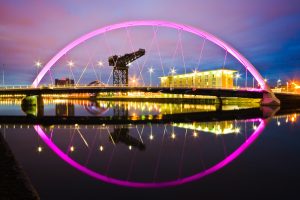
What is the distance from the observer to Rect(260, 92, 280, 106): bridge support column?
58.2 m

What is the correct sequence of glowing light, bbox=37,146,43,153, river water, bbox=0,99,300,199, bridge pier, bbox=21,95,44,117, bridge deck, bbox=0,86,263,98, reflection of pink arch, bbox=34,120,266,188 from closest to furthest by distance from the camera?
river water, bbox=0,99,300,199 < reflection of pink arch, bbox=34,120,266,188 < glowing light, bbox=37,146,43,153 < bridge deck, bbox=0,86,263,98 < bridge pier, bbox=21,95,44,117

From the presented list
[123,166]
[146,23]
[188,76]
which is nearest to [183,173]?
[123,166]

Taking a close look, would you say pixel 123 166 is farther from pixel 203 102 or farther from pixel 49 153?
pixel 203 102

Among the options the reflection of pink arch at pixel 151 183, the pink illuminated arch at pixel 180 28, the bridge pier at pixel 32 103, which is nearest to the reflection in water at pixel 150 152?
the reflection of pink arch at pixel 151 183

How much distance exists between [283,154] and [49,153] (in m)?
14.9

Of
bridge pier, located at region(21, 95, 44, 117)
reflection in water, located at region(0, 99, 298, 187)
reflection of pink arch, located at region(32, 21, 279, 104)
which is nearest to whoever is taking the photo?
reflection in water, located at region(0, 99, 298, 187)

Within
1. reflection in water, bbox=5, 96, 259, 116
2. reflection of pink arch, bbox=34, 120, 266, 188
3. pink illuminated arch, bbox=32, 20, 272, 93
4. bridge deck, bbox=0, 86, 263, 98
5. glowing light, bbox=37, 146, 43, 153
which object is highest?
pink illuminated arch, bbox=32, 20, 272, 93

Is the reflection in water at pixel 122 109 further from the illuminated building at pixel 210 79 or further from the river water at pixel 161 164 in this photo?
the river water at pixel 161 164

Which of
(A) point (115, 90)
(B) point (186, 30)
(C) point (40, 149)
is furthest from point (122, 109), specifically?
(C) point (40, 149)

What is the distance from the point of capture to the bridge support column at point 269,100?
58225mm

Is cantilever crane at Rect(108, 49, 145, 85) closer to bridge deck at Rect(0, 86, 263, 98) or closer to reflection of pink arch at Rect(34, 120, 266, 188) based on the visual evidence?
bridge deck at Rect(0, 86, 263, 98)

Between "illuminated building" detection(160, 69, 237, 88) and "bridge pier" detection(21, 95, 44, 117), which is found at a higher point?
"illuminated building" detection(160, 69, 237, 88)

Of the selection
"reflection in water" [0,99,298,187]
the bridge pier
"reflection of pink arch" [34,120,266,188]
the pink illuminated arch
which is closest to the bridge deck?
the pink illuminated arch

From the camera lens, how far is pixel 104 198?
9.99 metres
